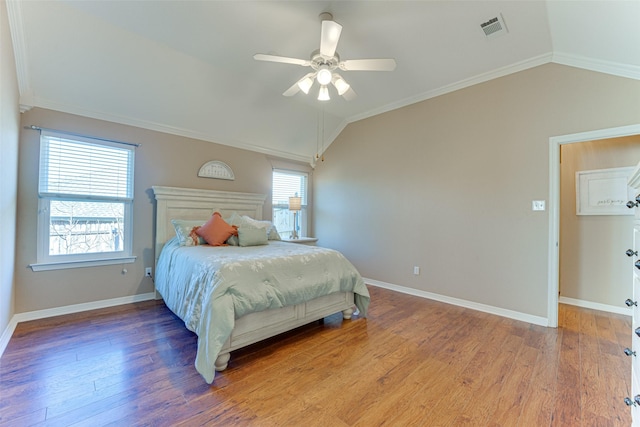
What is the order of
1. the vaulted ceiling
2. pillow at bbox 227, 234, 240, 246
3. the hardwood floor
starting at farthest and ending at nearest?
pillow at bbox 227, 234, 240, 246 → the vaulted ceiling → the hardwood floor

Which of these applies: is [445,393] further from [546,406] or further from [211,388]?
[211,388]

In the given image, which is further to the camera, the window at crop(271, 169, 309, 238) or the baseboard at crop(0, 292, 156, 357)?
the window at crop(271, 169, 309, 238)

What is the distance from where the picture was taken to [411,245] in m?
4.13

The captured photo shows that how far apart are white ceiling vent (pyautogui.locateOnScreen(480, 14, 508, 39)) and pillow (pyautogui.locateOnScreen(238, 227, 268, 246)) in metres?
3.23

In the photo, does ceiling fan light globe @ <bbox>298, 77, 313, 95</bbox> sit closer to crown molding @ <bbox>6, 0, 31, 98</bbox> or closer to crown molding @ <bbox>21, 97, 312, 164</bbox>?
crown molding @ <bbox>21, 97, 312, 164</bbox>

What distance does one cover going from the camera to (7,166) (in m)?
2.28

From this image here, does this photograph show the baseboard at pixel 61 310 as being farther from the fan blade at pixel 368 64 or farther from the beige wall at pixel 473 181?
the fan blade at pixel 368 64

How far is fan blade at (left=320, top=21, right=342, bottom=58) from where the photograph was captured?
2.04 metres

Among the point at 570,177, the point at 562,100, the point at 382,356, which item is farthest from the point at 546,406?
the point at 570,177

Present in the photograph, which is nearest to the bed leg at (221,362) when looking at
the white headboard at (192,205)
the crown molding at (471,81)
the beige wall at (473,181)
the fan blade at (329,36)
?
the white headboard at (192,205)

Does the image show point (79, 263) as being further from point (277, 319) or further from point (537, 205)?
point (537, 205)

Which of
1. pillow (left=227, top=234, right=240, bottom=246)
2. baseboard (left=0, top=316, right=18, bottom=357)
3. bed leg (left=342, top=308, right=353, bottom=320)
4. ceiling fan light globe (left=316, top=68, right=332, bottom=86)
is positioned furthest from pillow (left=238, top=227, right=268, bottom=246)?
baseboard (left=0, top=316, right=18, bottom=357)

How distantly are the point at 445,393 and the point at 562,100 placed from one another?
3.21 meters

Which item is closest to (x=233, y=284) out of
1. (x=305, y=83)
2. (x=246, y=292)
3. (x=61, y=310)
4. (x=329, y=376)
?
(x=246, y=292)
